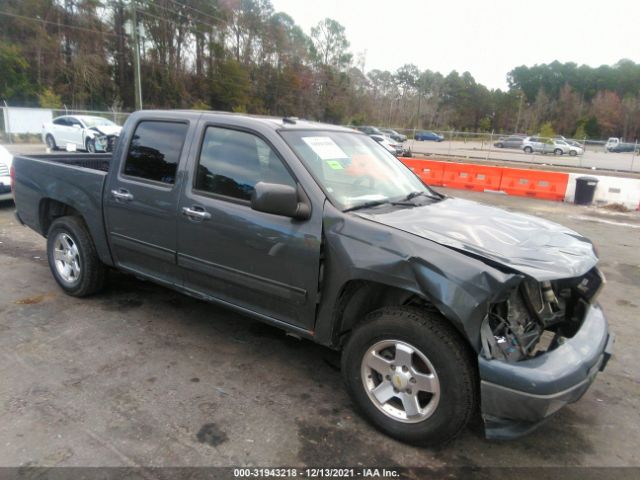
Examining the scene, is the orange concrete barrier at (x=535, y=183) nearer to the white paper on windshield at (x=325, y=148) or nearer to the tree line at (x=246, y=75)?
the white paper on windshield at (x=325, y=148)

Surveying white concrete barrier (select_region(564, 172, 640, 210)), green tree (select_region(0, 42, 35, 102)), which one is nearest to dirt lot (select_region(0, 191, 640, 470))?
white concrete barrier (select_region(564, 172, 640, 210))

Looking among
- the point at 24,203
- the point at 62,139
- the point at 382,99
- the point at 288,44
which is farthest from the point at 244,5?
the point at 24,203

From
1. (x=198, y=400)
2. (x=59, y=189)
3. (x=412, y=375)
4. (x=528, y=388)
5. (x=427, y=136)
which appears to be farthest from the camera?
(x=427, y=136)

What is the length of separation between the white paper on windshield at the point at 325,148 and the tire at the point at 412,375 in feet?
3.96

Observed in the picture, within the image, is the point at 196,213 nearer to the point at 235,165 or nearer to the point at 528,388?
the point at 235,165

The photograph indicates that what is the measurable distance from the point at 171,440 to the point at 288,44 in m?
67.6

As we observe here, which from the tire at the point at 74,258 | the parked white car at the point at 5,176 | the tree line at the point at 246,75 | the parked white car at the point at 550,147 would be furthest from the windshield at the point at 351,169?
the parked white car at the point at 550,147

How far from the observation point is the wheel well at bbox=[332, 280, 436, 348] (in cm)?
283

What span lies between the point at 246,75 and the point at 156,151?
56471 millimetres

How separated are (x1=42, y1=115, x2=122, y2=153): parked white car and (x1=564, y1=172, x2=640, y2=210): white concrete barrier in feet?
52.5

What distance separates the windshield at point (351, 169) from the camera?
313cm

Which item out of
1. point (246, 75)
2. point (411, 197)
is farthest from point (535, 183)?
point (246, 75)

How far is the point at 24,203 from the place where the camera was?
497cm

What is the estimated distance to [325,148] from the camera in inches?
135
